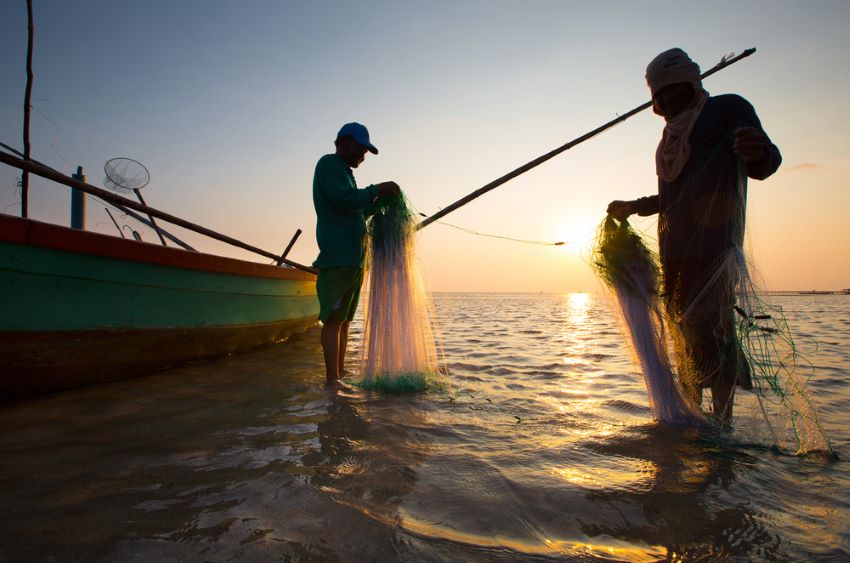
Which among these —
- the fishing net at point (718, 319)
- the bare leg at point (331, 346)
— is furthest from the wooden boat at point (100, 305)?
the fishing net at point (718, 319)

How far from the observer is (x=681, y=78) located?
2.55 meters

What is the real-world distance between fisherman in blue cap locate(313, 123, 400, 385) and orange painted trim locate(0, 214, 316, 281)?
1.61 metres

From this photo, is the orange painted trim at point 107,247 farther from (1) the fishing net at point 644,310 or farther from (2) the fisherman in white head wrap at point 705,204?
(2) the fisherman in white head wrap at point 705,204

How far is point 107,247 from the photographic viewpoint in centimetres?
383

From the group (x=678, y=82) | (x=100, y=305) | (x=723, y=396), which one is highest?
(x=678, y=82)

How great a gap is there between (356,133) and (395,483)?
3155 millimetres

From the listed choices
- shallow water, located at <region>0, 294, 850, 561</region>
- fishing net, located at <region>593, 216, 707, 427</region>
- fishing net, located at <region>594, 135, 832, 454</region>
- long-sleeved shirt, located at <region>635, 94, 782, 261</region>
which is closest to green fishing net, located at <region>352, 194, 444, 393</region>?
shallow water, located at <region>0, 294, 850, 561</region>

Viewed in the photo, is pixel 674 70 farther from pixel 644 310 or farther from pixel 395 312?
pixel 395 312

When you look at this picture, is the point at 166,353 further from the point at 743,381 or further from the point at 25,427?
the point at 743,381

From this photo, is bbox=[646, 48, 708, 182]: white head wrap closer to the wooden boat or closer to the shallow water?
the shallow water

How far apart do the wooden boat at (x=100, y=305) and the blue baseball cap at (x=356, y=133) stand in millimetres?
2090

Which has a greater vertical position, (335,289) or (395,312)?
(335,289)

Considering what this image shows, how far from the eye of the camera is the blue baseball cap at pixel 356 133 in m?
4.06

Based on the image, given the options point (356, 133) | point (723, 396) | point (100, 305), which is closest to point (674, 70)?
point (723, 396)
